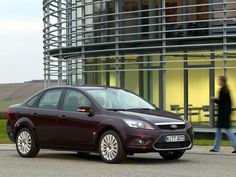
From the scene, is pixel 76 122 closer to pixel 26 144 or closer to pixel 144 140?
pixel 26 144

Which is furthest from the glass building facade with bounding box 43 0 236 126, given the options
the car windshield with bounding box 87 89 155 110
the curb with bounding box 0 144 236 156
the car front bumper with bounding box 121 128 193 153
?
the car front bumper with bounding box 121 128 193 153

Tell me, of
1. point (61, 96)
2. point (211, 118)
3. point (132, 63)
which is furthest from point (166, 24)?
point (61, 96)

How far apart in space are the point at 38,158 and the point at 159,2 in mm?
10836

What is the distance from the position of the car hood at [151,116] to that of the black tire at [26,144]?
93.9 inches

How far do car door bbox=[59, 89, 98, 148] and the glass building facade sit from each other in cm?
763

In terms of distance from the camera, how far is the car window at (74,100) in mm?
13072

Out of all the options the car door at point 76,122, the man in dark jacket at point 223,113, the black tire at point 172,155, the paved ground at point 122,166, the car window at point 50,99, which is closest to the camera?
the paved ground at point 122,166

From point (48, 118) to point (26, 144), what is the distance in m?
0.85

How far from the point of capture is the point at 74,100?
13305 millimetres

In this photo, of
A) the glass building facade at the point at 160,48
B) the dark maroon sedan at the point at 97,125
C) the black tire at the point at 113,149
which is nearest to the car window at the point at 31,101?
the dark maroon sedan at the point at 97,125

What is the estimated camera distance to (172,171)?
11047 mm

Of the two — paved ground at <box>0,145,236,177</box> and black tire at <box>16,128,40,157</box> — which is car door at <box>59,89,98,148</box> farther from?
black tire at <box>16,128,40,157</box>

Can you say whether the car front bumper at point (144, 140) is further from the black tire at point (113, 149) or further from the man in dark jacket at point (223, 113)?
the man in dark jacket at point (223, 113)

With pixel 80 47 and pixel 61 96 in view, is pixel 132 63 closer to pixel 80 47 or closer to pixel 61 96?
pixel 80 47
